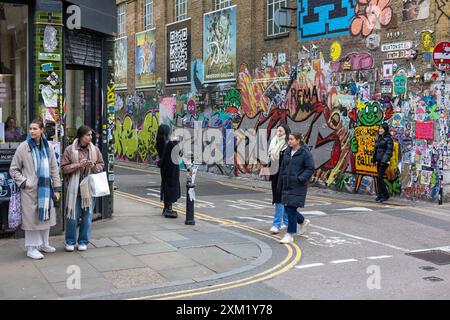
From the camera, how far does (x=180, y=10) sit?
24812 mm

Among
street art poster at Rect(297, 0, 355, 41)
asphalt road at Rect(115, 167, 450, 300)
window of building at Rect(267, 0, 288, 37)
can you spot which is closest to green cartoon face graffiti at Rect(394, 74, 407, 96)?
street art poster at Rect(297, 0, 355, 41)

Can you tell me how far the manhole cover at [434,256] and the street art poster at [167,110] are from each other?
17.8m

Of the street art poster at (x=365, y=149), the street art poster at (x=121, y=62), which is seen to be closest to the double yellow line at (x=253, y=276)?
the street art poster at (x=365, y=149)

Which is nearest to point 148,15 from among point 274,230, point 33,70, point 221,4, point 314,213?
point 221,4

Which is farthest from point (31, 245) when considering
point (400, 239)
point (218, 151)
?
point (218, 151)

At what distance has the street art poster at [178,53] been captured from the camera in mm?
23891

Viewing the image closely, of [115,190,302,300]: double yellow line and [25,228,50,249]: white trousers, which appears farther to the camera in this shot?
[25,228,50,249]: white trousers

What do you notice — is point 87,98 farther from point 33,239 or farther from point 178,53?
point 178,53

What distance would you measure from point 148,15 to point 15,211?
21.6 meters

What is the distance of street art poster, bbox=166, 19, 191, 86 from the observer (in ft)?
78.4

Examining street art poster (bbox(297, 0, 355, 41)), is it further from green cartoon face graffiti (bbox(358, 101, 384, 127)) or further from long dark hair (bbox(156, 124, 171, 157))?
long dark hair (bbox(156, 124, 171, 157))

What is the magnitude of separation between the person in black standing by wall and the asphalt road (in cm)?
38

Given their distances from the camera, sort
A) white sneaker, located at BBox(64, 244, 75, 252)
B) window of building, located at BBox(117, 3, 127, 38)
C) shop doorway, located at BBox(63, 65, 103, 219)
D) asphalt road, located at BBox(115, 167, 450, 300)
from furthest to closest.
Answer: window of building, located at BBox(117, 3, 127, 38)
shop doorway, located at BBox(63, 65, 103, 219)
white sneaker, located at BBox(64, 244, 75, 252)
asphalt road, located at BBox(115, 167, 450, 300)

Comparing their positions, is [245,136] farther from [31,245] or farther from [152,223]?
[31,245]
